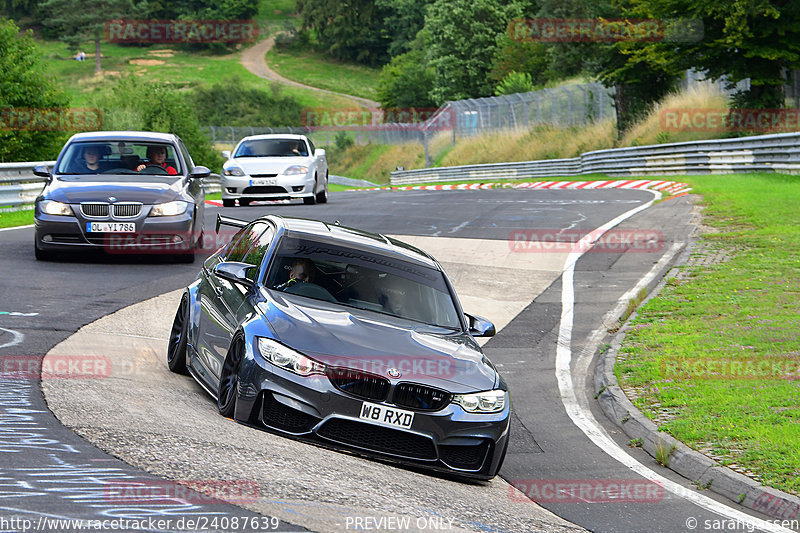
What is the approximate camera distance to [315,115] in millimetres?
115625

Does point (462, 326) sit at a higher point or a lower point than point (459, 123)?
higher

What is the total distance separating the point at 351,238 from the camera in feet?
27.9

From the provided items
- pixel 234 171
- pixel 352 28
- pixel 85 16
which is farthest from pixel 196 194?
pixel 352 28

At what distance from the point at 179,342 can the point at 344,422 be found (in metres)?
2.67

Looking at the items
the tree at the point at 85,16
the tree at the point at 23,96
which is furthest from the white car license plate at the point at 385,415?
the tree at the point at 85,16

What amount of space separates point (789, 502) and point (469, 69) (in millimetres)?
87291

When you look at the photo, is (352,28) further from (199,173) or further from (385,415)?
(385,415)

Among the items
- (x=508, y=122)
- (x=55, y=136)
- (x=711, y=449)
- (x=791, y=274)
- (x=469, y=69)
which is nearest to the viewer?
(x=711, y=449)

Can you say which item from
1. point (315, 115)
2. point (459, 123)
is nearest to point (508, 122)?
point (459, 123)

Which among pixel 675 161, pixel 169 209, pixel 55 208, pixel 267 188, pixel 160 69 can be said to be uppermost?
pixel 55 208

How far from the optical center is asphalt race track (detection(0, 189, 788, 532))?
200 inches

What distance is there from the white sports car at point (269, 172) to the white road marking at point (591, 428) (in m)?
10.1

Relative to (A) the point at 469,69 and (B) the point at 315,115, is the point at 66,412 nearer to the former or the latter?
(A) the point at 469,69

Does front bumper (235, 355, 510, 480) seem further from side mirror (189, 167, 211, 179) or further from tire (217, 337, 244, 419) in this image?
side mirror (189, 167, 211, 179)
